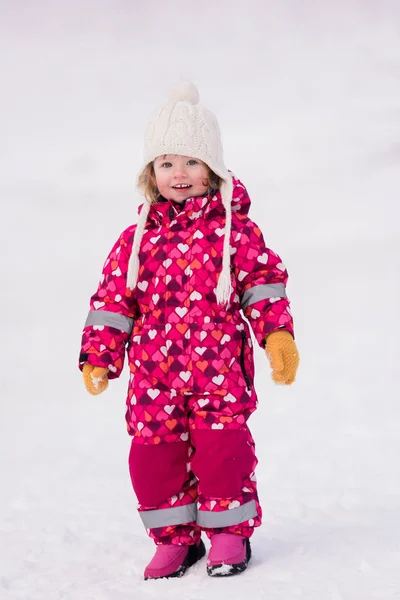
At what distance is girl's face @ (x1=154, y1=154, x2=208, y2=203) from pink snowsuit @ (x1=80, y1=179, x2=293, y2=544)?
0.06 m

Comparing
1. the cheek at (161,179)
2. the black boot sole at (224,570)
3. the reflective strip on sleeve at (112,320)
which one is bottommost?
the black boot sole at (224,570)

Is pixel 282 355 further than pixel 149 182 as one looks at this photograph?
No

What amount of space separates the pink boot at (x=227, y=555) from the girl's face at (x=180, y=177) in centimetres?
124

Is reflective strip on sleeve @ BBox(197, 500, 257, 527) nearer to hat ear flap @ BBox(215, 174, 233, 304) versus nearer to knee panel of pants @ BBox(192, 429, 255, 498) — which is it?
knee panel of pants @ BBox(192, 429, 255, 498)

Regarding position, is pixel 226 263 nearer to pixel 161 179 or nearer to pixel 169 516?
pixel 161 179

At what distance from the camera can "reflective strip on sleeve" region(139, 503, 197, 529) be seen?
3.17 m

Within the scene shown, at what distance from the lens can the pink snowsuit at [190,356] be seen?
10.1 ft

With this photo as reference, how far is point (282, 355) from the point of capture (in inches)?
122

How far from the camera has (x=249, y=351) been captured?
321 cm

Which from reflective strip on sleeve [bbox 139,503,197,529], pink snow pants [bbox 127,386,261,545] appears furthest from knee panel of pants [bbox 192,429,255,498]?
reflective strip on sleeve [bbox 139,503,197,529]

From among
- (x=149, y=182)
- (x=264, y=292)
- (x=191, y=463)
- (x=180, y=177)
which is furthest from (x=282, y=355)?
(x=149, y=182)

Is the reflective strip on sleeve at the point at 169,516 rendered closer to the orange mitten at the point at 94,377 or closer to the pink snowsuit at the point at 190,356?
the pink snowsuit at the point at 190,356

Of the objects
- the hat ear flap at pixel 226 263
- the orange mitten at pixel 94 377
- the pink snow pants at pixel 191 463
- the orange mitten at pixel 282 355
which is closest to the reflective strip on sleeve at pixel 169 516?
the pink snow pants at pixel 191 463

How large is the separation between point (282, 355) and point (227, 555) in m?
0.72
